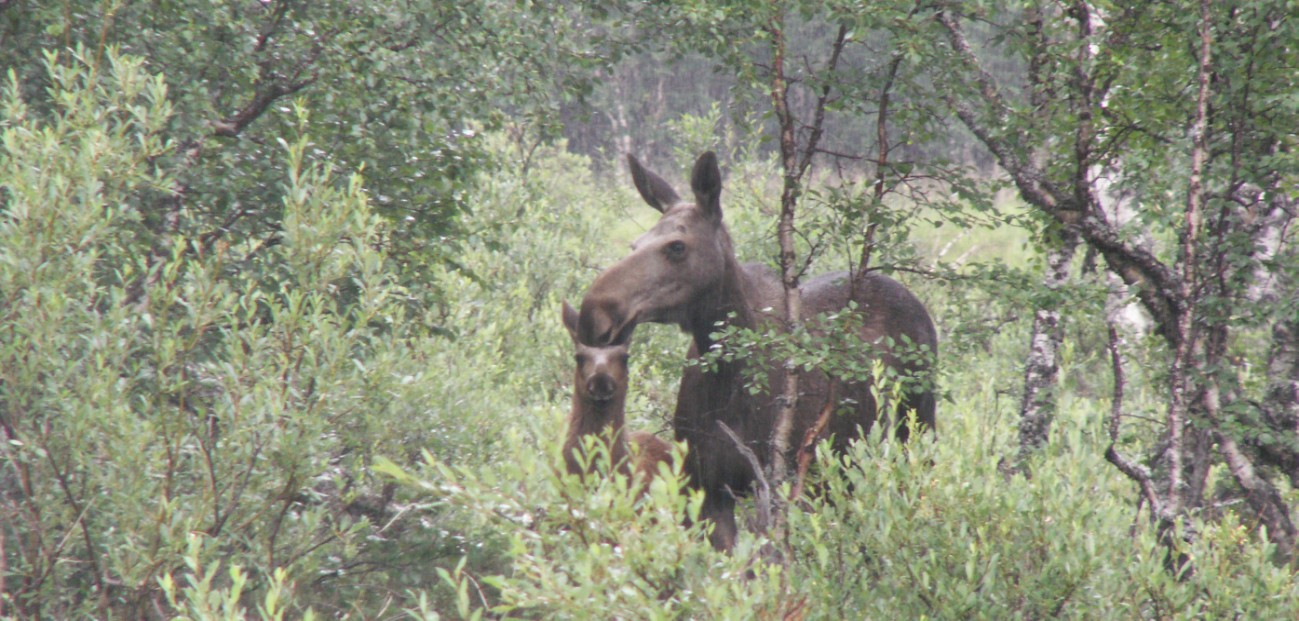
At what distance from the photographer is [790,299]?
5172 millimetres

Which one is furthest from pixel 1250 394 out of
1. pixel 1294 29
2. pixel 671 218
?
pixel 671 218

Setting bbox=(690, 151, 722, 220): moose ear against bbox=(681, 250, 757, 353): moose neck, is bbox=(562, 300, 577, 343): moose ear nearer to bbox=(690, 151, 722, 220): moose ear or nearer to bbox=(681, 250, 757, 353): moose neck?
bbox=(681, 250, 757, 353): moose neck

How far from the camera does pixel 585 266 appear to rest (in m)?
5.51

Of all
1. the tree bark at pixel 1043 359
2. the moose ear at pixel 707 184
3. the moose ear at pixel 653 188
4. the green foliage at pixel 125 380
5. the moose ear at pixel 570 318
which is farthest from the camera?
the moose ear at pixel 570 318

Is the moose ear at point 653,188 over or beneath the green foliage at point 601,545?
over

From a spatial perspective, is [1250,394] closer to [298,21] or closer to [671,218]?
[671,218]

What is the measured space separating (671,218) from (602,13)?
2221 millimetres

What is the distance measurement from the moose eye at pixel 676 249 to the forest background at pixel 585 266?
0.51 meters

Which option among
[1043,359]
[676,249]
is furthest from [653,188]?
[1043,359]

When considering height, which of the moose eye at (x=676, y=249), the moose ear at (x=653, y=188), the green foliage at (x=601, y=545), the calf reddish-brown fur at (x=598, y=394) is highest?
the moose ear at (x=653, y=188)

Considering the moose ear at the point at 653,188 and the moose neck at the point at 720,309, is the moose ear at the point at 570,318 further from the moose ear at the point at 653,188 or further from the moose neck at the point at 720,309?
the moose neck at the point at 720,309

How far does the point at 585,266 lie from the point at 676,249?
487 millimetres

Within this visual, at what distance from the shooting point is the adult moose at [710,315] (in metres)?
5.43

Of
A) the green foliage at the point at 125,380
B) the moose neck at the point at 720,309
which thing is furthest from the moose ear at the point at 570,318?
the green foliage at the point at 125,380
